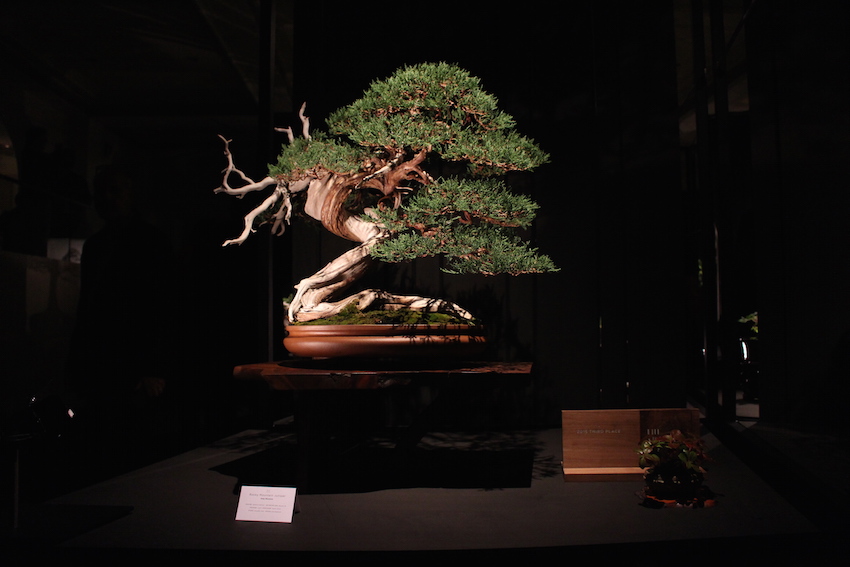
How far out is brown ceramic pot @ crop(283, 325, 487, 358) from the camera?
6.05ft

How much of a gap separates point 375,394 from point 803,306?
200 cm

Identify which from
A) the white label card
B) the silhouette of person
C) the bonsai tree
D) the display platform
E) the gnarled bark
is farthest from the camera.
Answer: the silhouette of person

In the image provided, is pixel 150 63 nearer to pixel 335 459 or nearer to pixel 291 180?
pixel 291 180

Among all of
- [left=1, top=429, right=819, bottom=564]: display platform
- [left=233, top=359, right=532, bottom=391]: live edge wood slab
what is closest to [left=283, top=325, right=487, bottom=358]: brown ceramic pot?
[left=233, top=359, right=532, bottom=391]: live edge wood slab

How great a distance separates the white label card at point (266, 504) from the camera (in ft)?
5.06

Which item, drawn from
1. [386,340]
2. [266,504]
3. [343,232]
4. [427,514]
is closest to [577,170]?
[343,232]

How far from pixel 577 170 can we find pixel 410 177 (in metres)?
1.21

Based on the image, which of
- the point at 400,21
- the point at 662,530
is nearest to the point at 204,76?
the point at 400,21

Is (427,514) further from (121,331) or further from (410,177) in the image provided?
(121,331)

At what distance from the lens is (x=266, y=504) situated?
61.4 inches

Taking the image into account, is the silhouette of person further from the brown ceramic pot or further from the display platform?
the brown ceramic pot

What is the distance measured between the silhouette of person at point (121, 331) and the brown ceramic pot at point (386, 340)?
964 mm

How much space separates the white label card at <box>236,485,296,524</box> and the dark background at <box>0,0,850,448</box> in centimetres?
127

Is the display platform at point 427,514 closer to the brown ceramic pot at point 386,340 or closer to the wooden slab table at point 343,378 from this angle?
the wooden slab table at point 343,378
